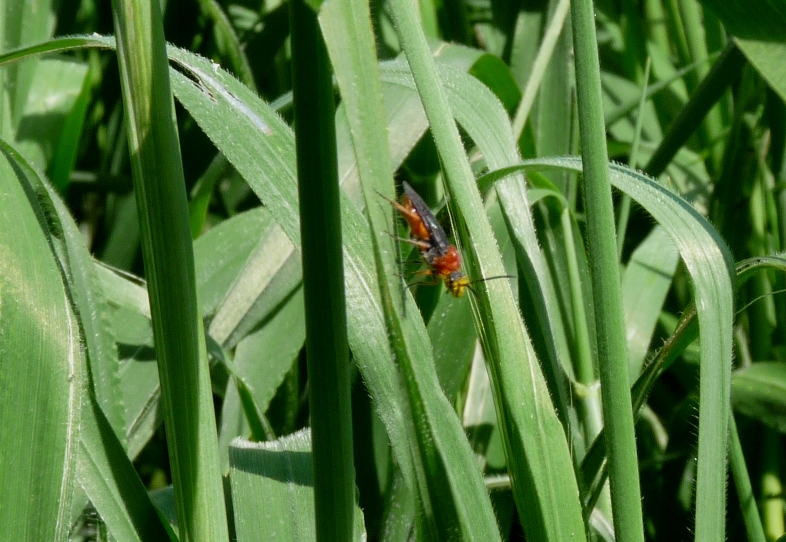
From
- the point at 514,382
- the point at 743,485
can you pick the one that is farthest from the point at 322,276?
the point at 743,485

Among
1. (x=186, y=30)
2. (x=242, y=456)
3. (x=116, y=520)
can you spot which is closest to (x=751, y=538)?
(x=242, y=456)

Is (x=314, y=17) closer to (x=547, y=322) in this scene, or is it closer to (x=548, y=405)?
(x=548, y=405)

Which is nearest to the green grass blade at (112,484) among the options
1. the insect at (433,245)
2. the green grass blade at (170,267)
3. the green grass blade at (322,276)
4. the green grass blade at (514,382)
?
the green grass blade at (170,267)

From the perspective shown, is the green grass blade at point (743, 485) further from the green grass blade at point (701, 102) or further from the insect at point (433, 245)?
the green grass blade at point (701, 102)

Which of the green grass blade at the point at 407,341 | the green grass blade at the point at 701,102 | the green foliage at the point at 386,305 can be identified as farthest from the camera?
the green grass blade at the point at 701,102

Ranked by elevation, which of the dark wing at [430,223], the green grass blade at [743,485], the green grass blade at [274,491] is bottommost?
the green grass blade at [743,485]

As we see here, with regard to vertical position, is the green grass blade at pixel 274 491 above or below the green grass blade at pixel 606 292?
below

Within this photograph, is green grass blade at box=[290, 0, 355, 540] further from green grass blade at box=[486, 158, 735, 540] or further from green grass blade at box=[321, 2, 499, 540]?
green grass blade at box=[486, 158, 735, 540]
